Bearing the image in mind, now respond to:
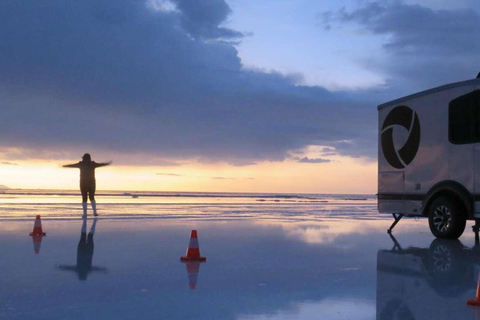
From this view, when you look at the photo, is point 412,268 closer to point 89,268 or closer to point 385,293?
point 385,293

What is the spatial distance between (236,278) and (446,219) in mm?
7442

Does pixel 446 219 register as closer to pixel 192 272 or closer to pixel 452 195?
pixel 452 195

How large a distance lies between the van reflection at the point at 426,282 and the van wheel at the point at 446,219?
1.19m

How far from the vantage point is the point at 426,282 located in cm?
776

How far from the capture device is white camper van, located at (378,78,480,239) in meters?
13.1

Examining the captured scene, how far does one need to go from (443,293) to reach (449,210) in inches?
272

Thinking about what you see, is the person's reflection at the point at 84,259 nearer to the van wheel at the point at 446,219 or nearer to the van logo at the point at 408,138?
the van logo at the point at 408,138

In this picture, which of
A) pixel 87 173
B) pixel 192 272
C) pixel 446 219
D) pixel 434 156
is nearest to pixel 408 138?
pixel 434 156

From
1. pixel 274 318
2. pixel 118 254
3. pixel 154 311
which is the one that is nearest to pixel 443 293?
pixel 274 318

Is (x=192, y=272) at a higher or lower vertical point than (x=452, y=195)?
lower

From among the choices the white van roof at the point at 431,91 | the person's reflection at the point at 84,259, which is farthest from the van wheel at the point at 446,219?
the person's reflection at the point at 84,259

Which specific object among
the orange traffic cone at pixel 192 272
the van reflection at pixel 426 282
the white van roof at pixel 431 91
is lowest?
the van reflection at pixel 426 282

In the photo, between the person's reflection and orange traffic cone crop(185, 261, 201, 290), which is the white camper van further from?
the person's reflection

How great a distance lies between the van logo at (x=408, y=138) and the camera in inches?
573
